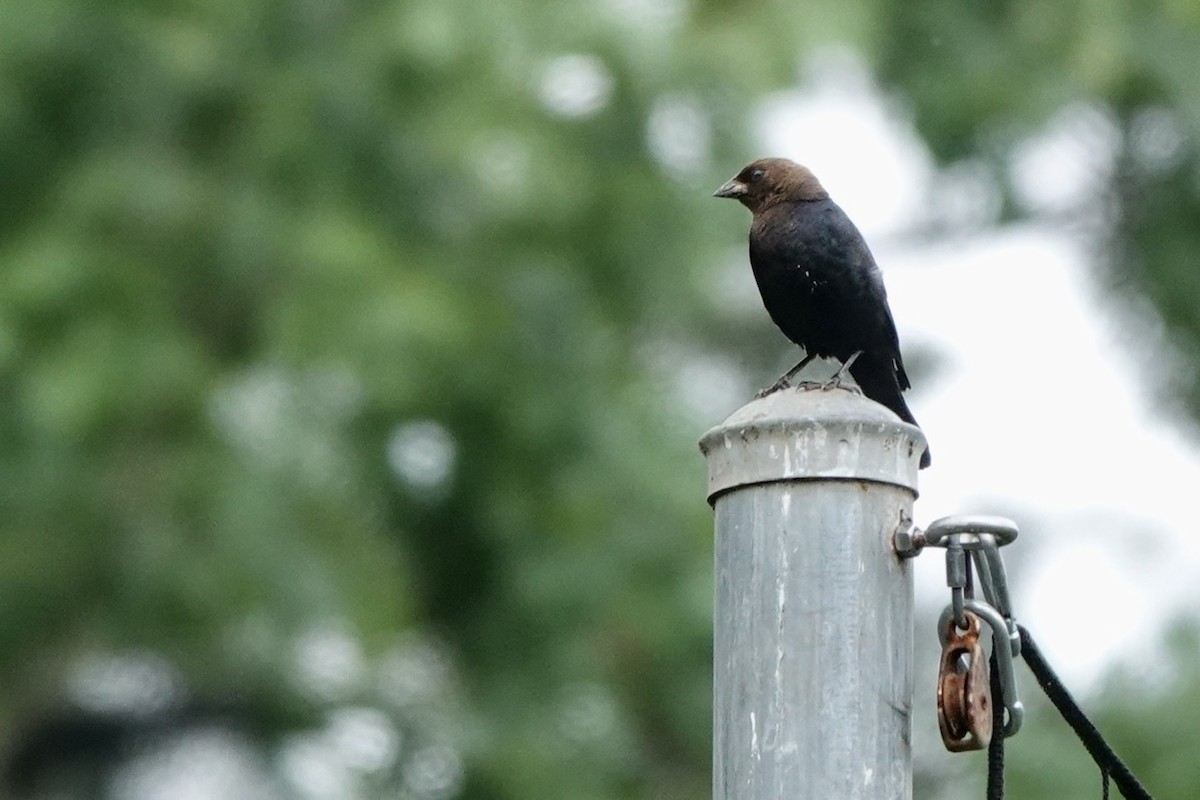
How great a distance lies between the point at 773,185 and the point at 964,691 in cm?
285

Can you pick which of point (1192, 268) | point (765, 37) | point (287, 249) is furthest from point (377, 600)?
point (1192, 268)

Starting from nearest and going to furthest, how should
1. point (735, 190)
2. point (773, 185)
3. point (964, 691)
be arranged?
point (964, 691) → point (773, 185) → point (735, 190)

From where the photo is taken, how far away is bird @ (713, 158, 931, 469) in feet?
15.6

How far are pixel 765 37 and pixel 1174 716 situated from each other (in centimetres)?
265

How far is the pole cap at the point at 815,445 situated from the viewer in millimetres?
2600

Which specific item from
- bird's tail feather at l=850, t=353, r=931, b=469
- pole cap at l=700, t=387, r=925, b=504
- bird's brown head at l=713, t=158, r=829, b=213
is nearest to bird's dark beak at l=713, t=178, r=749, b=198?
bird's brown head at l=713, t=158, r=829, b=213

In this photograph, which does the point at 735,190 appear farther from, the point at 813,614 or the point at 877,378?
the point at 813,614

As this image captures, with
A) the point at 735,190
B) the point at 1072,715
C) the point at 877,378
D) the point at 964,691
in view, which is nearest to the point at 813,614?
the point at 964,691

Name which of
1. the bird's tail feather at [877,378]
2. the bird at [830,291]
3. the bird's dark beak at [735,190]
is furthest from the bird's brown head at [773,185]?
the bird's tail feather at [877,378]

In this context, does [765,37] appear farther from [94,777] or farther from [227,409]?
[94,777]

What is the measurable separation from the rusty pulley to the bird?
215 cm

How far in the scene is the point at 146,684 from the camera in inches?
385

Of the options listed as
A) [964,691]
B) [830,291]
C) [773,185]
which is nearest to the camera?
[964,691]

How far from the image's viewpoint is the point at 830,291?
15.6ft
